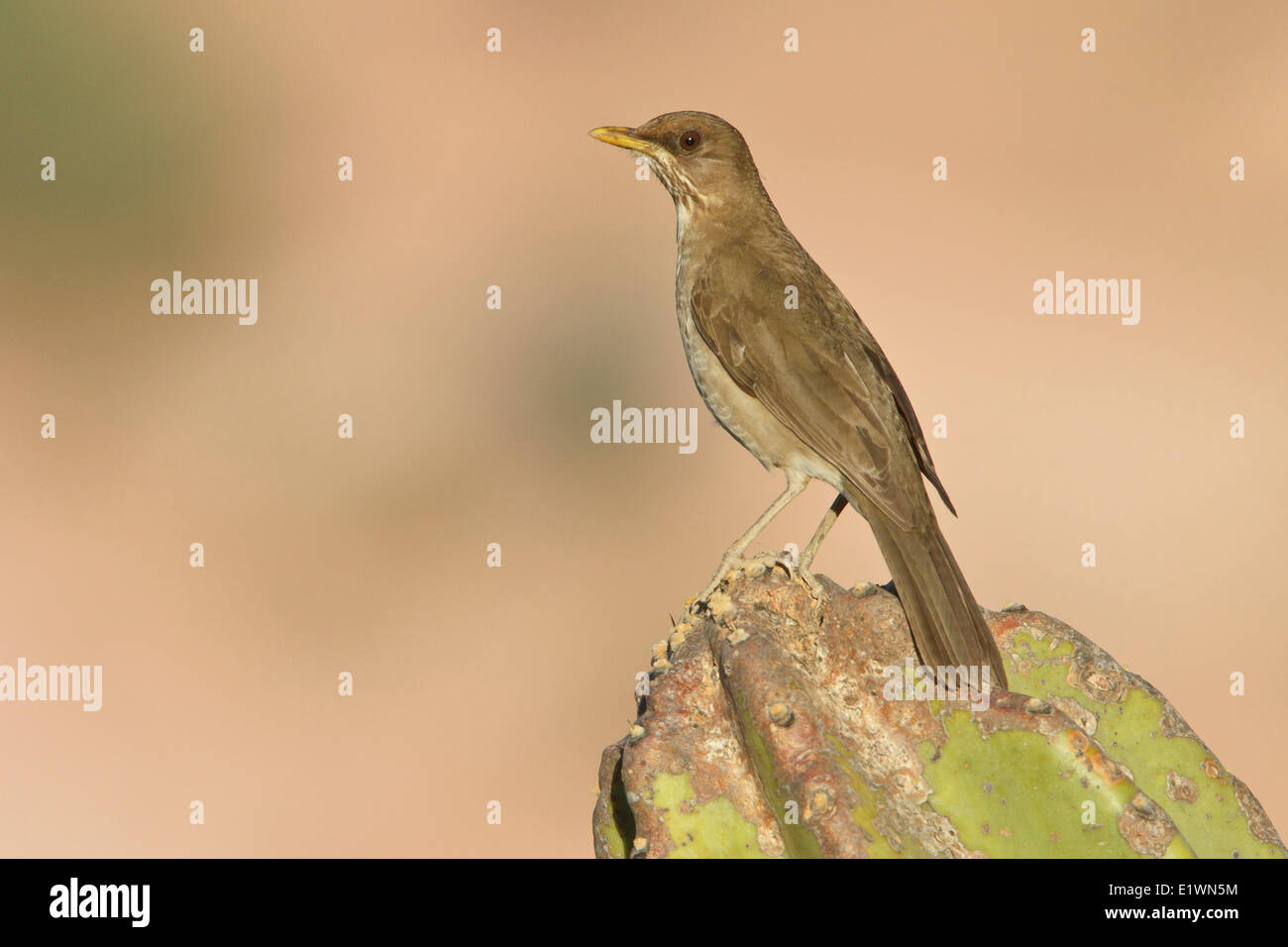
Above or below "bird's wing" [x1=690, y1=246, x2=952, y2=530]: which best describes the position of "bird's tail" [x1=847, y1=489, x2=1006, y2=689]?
below

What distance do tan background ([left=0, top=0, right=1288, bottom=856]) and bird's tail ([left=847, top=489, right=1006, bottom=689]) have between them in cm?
550

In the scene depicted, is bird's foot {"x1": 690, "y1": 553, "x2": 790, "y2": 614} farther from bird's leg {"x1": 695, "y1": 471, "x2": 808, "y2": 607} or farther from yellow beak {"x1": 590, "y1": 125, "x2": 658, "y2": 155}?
yellow beak {"x1": 590, "y1": 125, "x2": 658, "y2": 155}

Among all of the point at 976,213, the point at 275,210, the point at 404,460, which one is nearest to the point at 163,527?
the point at 404,460

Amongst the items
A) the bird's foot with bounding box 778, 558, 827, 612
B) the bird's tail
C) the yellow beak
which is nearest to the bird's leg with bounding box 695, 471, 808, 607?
the bird's foot with bounding box 778, 558, 827, 612

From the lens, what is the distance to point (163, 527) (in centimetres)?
1102

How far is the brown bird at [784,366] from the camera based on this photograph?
4.52 meters

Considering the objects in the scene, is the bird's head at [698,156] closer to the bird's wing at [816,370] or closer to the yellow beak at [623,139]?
the yellow beak at [623,139]

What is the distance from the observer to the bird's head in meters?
5.81

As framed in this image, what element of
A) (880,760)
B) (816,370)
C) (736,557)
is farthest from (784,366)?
(880,760)

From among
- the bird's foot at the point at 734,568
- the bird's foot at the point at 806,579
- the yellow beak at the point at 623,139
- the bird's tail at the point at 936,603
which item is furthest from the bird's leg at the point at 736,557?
the yellow beak at the point at 623,139

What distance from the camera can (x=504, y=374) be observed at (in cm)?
1242

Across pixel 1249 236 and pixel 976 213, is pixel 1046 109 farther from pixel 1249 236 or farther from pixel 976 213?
pixel 1249 236

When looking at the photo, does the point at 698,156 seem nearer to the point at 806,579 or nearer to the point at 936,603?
the point at 806,579

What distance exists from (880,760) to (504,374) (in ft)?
31.3
